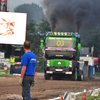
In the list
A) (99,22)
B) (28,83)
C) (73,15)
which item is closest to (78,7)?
(73,15)

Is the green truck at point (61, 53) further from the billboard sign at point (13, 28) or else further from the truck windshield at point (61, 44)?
the billboard sign at point (13, 28)

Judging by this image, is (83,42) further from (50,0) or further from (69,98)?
(69,98)

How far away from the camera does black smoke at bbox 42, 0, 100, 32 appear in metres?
31.0

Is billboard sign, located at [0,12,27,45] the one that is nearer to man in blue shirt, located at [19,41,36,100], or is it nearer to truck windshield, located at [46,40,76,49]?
truck windshield, located at [46,40,76,49]

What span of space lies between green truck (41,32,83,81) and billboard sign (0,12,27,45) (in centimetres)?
1508

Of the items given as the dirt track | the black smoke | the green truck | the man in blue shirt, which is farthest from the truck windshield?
the man in blue shirt

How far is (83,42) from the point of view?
220ft

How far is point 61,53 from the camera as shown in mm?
21250

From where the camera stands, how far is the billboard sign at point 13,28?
36.3 metres

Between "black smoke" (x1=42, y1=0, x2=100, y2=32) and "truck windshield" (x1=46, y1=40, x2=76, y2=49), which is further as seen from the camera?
"black smoke" (x1=42, y1=0, x2=100, y2=32)

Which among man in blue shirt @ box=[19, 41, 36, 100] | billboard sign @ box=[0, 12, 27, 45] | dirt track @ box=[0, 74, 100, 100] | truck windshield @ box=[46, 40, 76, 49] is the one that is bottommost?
dirt track @ box=[0, 74, 100, 100]

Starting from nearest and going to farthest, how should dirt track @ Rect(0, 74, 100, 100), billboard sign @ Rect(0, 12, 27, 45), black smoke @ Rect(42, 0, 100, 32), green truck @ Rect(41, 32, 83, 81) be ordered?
dirt track @ Rect(0, 74, 100, 100), green truck @ Rect(41, 32, 83, 81), black smoke @ Rect(42, 0, 100, 32), billboard sign @ Rect(0, 12, 27, 45)

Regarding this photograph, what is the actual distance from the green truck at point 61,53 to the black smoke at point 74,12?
9.03 metres

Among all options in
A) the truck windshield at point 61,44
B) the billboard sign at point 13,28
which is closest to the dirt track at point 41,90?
the truck windshield at point 61,44
